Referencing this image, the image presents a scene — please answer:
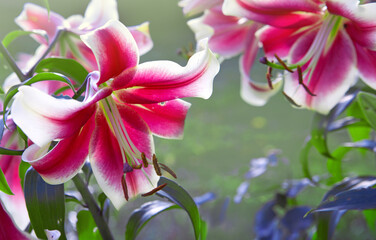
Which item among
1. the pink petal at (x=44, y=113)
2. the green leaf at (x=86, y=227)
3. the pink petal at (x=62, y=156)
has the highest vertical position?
the pink petal at (x=44, y=113)

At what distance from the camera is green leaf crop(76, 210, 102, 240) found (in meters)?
0.56

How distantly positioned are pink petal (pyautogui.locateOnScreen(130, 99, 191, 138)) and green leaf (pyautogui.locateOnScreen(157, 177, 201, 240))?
5cm

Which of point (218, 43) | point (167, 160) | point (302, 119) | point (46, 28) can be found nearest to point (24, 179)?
point (46, 28)

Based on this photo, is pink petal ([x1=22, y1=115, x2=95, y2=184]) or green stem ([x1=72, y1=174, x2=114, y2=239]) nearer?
pink petal ([x1=22, y1=115, x2=95, y2=184])

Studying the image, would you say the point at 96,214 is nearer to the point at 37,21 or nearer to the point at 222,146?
the point at 37,21

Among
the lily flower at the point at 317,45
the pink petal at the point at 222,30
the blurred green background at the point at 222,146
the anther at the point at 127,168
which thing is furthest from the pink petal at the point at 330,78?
the blurred green background at the point at 222,146

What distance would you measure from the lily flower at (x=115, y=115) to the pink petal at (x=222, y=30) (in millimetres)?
234

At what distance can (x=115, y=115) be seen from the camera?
0.46 meters

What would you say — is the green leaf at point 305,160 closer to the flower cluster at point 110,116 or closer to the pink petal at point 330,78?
the pink petal at point 330,78

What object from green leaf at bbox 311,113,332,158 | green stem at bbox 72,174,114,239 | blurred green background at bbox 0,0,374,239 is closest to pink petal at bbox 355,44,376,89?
green leaf at bbox 311,113,332,158

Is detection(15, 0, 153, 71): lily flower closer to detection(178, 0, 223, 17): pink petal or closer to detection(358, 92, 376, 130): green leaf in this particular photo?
detection(178, 0, 223, 17): pink petal

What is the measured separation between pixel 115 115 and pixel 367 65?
30 centimetres

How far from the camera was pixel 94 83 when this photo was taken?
0.40 meters

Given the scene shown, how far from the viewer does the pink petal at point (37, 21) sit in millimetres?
615
